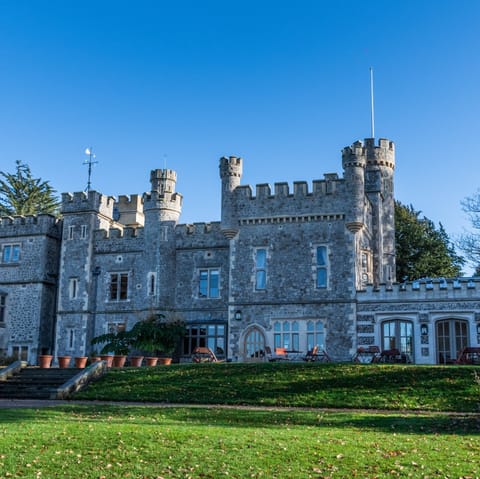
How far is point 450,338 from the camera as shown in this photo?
87.3ft

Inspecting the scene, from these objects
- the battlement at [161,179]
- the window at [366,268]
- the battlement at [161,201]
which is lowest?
the window at [366,268]

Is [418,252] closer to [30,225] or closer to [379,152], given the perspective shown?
[379,152]

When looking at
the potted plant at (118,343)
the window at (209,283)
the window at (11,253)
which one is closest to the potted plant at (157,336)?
the potted plant at (118,343)

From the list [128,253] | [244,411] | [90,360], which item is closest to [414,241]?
[128,253]

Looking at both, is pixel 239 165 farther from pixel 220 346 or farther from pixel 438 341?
pixel 438 341

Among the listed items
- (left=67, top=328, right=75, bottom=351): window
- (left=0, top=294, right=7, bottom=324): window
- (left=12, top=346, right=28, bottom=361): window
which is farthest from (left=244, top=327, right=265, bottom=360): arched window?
(left=0, top=294, right=7, bottom=324): window

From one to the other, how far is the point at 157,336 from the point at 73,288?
575cm

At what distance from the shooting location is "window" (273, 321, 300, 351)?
28047 millimetres

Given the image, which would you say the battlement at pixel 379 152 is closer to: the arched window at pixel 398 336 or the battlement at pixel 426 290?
the battlement at pixel 426 290

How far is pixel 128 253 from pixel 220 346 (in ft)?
21.1

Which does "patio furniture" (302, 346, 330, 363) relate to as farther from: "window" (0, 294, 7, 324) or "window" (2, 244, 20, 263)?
"window" (2, 244, 20, 263)

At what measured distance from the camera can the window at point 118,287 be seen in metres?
32.0

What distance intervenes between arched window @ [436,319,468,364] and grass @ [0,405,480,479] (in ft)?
39.4

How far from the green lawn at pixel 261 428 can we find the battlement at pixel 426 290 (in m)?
6.76
